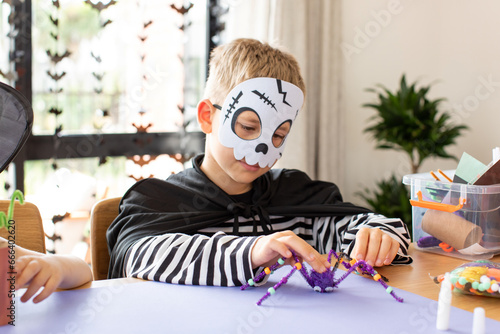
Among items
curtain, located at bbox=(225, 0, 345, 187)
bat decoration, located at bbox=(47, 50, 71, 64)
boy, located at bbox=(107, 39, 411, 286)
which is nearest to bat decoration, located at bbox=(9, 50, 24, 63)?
bat decoration, located at bbox=(47, 50, 71, 64)

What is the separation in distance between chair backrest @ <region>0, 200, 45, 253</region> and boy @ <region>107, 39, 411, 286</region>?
0.50ft

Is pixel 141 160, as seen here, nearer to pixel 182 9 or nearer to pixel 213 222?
pixel 182 9

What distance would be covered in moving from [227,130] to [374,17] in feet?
7.05

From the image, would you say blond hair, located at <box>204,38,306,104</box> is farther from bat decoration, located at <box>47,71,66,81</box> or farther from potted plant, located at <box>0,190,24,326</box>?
bat decoration, located at <box>47,71,66,81</box>

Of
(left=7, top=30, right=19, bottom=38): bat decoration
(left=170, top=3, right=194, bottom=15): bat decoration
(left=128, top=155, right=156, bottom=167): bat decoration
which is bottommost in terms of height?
(left=128, top=155, right=156, bottom=167): bat decoration

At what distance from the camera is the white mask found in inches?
52.7

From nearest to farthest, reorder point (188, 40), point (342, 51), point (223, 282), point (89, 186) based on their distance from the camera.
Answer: point (223, 282)
point (89, 186)
point (188, 40)
point (342, 51)

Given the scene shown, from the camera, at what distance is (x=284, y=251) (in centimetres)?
96

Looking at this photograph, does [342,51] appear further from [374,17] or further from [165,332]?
[165,332]

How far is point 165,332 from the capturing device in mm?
770

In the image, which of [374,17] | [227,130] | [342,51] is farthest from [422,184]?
[374,17]

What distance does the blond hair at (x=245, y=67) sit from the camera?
1.38 m

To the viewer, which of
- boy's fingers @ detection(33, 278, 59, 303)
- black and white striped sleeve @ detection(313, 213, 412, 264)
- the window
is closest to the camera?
boy's fingers @ detection(33, 278, 59, 303)

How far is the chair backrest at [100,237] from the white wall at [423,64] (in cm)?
210
